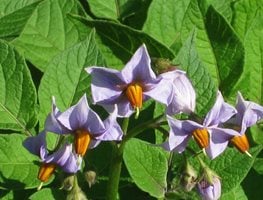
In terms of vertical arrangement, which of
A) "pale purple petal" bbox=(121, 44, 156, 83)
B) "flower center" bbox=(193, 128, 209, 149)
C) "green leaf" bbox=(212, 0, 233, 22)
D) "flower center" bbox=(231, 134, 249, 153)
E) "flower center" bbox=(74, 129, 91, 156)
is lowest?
"green leaf" bbox=(212, 0, 233, 22)

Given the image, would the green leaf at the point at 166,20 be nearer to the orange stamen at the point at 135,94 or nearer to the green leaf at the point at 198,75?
the green leaf at the point at 198,75

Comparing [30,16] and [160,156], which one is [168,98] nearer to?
[160,156]

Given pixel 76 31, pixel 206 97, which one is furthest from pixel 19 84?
pixel 206 97

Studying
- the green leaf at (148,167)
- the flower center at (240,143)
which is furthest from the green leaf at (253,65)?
the flower center at (240,143)

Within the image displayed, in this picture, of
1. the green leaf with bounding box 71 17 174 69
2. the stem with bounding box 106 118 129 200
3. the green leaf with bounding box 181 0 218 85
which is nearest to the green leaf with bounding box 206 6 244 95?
the green leaf with bounding box 181 0 218 85

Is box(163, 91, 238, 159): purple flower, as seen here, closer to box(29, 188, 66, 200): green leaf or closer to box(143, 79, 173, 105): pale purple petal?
box(143, 79, 173, 105): pale purple petal

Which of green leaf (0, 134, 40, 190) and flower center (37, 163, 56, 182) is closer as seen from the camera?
flower center (37, 163, 56, 182)
